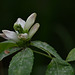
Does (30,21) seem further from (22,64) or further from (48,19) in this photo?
(48,19)

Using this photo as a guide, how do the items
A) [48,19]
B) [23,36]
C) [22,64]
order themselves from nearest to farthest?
[22,64]
[23,36]
[48,19]

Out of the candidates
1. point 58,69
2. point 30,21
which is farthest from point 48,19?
point 58,69

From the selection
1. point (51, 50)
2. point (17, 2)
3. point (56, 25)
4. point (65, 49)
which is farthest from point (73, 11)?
point (51, 50)

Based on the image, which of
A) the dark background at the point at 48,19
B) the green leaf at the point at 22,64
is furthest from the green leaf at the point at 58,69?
the dark background at the point at 48,19

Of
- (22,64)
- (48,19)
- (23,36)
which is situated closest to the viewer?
(22,64)

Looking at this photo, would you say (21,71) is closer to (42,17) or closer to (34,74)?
(34,74)

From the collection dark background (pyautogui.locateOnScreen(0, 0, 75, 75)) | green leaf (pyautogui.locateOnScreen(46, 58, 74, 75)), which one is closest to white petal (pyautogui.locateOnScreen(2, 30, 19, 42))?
green leaf (pyautogui.locateOnScreen(46, 58, 74, 75))

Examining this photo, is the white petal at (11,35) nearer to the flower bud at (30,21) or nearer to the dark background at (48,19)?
the flower bud at (30,21)

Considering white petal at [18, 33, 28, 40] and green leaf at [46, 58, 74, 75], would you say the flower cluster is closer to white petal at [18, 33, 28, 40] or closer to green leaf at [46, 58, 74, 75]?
white petal at [18, 33, 28, 40]
